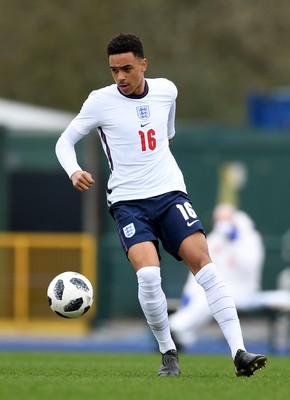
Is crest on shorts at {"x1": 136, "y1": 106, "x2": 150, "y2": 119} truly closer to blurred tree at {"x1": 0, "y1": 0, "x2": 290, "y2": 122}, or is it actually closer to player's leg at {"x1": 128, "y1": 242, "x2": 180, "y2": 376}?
player's leg at {"x1": 128, "y1": 242, "x2": 180, "y2": 376}

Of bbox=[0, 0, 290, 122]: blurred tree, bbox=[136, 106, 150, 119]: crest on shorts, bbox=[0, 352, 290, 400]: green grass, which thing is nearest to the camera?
bbox=[0, 352, 290, 400]: green grass

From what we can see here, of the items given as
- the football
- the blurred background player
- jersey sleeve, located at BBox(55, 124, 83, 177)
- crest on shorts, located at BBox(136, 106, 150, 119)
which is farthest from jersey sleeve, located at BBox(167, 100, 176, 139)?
the blurred background player

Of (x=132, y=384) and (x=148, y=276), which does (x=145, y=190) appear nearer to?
(x=148, y=276)

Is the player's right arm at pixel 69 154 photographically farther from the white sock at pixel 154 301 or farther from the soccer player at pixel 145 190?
the white sock at pixel 154 301

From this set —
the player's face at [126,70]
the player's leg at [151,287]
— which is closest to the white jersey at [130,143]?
the player's face at [126,70]

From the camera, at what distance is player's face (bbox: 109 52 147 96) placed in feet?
31.8

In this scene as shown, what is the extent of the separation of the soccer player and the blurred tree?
76.5 feet

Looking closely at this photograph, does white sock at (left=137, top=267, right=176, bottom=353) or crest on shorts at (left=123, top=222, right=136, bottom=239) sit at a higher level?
crest on shorts at (left=123, top=222, right=136, bottom=239)

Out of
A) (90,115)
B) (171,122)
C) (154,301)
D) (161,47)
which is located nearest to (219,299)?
(154,301)

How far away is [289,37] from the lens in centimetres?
3941

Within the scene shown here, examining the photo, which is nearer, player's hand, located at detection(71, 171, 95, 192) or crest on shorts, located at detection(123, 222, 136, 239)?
player's hand, located at detection(71, 171, 95, 192)

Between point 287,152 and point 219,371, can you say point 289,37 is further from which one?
point 219,371

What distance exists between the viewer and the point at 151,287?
31.2ft

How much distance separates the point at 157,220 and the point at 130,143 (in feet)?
1.85
